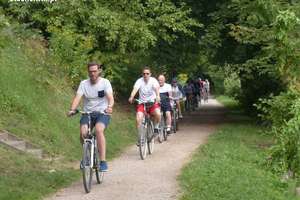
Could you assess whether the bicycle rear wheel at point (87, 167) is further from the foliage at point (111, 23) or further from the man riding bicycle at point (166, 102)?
the foliage at point (111, 23)

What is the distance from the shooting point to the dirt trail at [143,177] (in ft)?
32.1

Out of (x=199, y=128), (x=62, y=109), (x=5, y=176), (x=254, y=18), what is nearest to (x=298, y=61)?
(x=5, y=176)

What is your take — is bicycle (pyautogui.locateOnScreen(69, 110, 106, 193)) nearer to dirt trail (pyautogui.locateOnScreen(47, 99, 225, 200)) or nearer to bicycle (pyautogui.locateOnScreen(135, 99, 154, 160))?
dirt trail (pyautogui.locateOnScreen(47, 99, 225, 200))

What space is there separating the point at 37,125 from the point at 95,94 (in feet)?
13.6

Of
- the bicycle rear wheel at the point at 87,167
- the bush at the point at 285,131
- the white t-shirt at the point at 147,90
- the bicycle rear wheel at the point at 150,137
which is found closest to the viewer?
the bush at the point at 285,131

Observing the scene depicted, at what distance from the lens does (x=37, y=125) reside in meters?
14.4

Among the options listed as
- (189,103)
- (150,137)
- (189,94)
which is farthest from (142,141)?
(189,103)

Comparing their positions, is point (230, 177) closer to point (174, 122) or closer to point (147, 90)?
point (147, 90)

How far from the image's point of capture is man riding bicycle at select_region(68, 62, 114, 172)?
34.3ft

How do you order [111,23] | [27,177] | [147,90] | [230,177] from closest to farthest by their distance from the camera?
[27,177] → [230,177] → [147,90] → [111,23]

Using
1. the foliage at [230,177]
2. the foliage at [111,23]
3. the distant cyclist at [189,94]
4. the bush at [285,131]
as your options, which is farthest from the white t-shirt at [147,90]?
the distant cyclist at [189,94]

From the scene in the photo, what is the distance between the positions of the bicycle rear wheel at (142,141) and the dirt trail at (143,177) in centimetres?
15

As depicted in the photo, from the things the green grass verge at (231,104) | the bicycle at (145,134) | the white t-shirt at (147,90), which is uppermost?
the white t-shirt at (147,90)

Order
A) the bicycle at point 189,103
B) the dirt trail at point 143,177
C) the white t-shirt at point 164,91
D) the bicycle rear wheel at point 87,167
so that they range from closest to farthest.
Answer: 1. the dirt trail at point 143,177
2. the bicycle rear wheel at point 87,167
3. the white t-shirt at point 164,91
4. the bicycle at point 189,103
